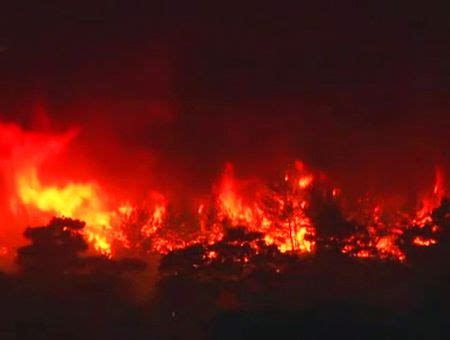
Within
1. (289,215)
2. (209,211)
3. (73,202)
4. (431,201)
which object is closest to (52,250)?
(73,202)

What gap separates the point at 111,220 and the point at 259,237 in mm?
3895

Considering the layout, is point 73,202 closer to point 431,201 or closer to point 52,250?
point 52,250

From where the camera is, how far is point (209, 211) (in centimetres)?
1802

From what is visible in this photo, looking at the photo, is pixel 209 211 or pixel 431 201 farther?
pixel 431 201

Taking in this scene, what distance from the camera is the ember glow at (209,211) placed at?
53.3 ft

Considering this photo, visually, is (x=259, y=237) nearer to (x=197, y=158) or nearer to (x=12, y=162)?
(x=197, y=158)

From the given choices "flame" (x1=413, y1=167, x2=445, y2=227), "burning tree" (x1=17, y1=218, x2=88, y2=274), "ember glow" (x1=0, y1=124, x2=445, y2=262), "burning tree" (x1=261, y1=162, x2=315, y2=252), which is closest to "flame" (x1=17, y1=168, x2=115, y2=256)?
"ember glow" (x1=0, y1=124, x2=445, y2=262)

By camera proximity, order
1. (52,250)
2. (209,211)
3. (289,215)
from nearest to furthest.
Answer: (52,250)
(289,215)
(209,211)

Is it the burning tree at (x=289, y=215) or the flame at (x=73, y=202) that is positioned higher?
the flame at (x=73, y=202)

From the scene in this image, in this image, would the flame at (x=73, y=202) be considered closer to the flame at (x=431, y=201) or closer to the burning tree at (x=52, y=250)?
the burning tree at (x=52, y=250)

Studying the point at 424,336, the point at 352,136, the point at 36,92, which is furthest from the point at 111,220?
the point at 424,336

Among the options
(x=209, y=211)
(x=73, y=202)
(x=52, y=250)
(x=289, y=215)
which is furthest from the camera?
(x=73, y=202)

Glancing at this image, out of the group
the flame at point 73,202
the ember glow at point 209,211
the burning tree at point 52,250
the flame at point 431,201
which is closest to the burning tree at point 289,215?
the ember glow at point 209,211

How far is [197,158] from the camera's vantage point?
20.3 m
